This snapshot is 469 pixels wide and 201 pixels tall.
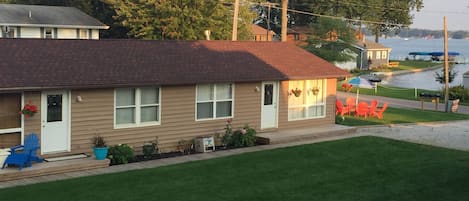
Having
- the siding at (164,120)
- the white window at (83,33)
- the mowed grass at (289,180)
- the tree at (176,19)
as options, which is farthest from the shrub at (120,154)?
the white window at (83,33)

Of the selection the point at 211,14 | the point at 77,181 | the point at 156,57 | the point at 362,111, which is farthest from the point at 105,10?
the point at 77,181

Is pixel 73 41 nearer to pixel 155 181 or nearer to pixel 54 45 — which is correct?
pixel 54 45

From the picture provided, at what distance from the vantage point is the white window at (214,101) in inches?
754

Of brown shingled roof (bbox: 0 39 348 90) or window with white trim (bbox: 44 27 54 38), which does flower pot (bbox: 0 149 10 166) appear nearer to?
brown shingled roof (bbox: 0 39 348 90)

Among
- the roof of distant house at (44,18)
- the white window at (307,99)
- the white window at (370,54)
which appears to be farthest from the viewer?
the white window at (370,54)

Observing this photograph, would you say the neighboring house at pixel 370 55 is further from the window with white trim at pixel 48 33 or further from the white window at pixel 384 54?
the window with white trim at pixel 48 33

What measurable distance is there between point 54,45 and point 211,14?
32802 mm

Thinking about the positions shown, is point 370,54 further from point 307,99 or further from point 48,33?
point 307,99

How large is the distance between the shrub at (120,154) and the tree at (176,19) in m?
31.7

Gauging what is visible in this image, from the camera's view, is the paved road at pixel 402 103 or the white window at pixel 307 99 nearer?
the white window at pixel 307 99

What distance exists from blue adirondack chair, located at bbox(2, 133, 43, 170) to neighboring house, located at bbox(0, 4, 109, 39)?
100ft

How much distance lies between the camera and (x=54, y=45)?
17234mm

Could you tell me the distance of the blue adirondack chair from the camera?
14.0 m

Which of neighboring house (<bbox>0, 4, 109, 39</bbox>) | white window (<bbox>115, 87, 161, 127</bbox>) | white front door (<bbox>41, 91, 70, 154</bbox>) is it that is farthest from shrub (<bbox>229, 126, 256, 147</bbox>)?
neighboring house (<bbox>0, 4, 109, 39</bbox>)
